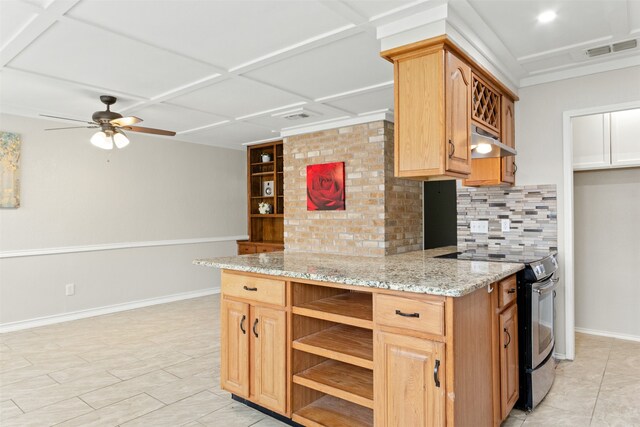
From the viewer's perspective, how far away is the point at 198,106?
407 cm

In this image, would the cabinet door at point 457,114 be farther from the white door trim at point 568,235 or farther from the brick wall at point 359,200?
the brick wall at point 359,200

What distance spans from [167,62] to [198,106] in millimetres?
1163

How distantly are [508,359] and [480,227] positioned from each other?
5.03ft

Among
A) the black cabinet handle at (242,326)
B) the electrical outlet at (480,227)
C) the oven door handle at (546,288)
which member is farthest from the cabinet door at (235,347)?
the electrical outlet at (480,227)

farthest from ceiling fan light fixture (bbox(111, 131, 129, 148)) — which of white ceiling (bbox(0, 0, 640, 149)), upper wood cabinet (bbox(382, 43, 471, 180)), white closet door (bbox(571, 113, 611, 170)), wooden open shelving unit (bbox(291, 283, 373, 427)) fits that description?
white closet door (bbox(571, 113, 611, 170))

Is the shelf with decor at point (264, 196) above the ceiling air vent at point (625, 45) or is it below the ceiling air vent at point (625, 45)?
below

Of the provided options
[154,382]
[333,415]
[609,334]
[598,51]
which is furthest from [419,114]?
[609,334]

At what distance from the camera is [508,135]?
328 cm

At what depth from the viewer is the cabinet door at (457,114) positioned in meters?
2.29

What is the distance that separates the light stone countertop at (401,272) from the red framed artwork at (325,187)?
A: 1.88 metres

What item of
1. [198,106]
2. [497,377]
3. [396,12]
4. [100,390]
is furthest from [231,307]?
[198,106]

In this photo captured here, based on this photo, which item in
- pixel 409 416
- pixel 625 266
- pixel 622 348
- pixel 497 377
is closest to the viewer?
pixel 409 416

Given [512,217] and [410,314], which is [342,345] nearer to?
[410,314]

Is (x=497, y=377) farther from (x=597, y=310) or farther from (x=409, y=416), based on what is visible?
(x=597, y=310)
